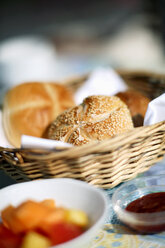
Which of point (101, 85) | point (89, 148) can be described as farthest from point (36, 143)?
point (101, 85)

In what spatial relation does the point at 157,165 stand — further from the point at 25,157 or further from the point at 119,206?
the point at 25,157

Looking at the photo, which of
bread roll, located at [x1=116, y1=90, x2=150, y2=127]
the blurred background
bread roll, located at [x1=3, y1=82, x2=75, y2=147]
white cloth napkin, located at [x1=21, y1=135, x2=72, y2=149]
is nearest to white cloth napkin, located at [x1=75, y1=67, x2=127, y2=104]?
bread roll, located at [x1=3, y1=82, x2=75, y2=147]

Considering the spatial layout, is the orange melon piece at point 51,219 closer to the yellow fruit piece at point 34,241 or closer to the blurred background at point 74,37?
the yellow fruit piece at point 34,241

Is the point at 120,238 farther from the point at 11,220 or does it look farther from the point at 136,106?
the point at 136,106

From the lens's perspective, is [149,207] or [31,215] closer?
[31,215]

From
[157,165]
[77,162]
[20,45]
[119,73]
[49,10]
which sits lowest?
[157,165]

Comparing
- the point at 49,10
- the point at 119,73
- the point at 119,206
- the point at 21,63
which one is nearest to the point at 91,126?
the point at 119,206
